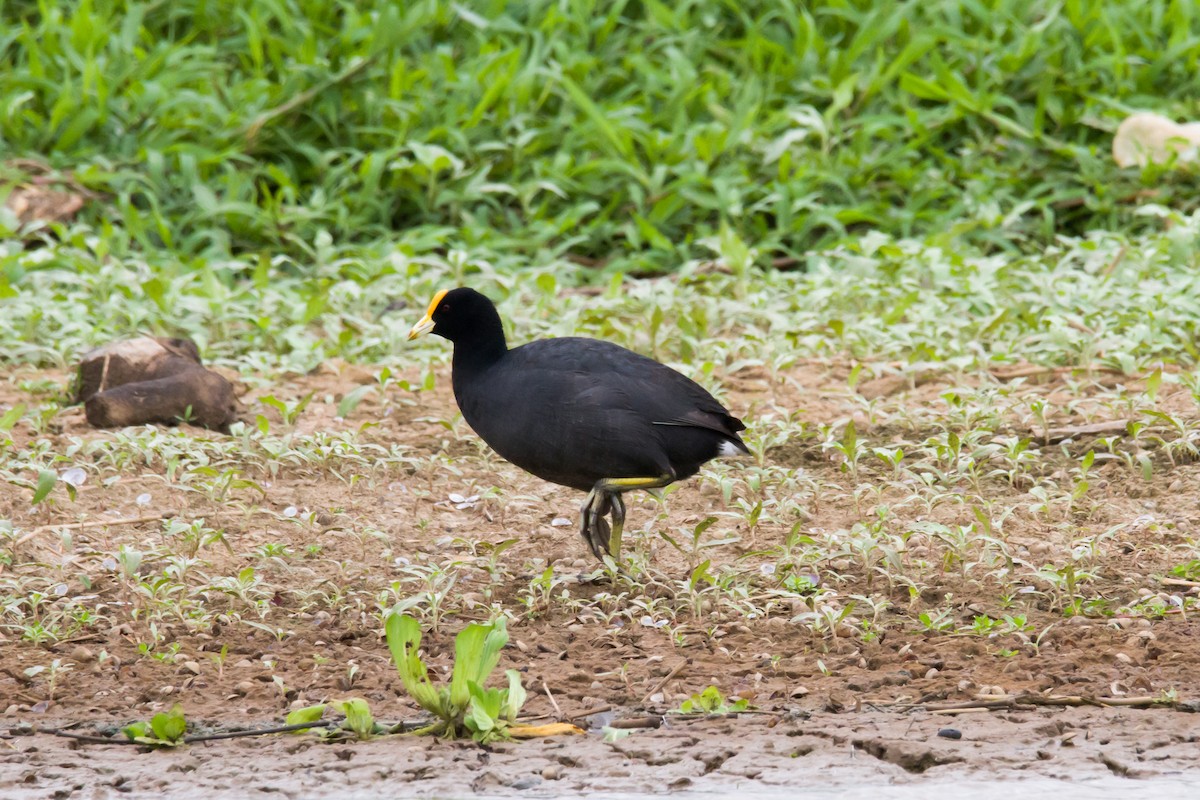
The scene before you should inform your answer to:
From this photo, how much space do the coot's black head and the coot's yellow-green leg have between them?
1.95 ft

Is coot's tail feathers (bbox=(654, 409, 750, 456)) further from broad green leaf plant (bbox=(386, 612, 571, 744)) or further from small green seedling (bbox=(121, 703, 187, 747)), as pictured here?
small green seedling (bbox=(121, 703, 187, 747))

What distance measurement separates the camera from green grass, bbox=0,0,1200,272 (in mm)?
8523

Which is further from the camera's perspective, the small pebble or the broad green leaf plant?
the broad green leaf plant

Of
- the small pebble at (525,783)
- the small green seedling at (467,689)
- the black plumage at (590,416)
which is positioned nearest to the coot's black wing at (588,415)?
the black plumage at (590,416)

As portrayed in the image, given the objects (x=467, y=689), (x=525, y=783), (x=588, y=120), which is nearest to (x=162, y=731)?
(x=467, y=689)

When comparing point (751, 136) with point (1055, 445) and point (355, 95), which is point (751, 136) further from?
point (1055, 445)

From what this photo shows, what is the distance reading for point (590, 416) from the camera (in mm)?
4520

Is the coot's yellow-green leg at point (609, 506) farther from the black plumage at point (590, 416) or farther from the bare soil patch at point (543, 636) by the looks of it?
the bare soil patch at point (543, 636)

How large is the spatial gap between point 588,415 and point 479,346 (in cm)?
49

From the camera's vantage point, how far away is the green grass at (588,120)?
852 cm

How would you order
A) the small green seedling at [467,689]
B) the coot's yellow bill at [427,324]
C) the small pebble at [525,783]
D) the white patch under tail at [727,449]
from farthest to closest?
the coot's yellow bill at [427,324]
the white patch under tail at [727,449]
the small green seedling at [467,689]
the small pebble at [525,783]

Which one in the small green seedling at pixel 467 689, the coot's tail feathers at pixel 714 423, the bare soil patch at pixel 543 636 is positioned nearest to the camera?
the bare soil patch at pixel 543 636

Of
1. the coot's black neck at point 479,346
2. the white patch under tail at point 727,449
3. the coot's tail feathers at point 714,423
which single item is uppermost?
the coot's black neck at point 479,346

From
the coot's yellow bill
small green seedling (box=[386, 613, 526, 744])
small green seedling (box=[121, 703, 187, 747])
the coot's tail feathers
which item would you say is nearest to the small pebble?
small green seedling (box=[386, 613, 526, 744])
